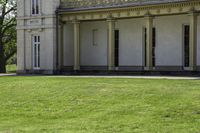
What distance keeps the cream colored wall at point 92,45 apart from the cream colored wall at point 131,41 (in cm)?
155

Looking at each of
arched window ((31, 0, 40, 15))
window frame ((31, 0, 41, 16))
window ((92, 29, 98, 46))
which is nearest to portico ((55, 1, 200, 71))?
window ((92, 29, 98, 46))

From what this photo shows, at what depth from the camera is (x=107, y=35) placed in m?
39.9

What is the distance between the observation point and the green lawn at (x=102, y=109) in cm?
1326

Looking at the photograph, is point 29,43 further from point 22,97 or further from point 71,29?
point 22,97

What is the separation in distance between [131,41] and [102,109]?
76.1ft

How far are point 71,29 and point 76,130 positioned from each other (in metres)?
29.1

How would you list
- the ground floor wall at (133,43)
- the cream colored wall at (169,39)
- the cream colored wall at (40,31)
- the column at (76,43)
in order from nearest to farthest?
the cream colored wall at (169,39) → the ground floor wall at (133,43) → the column at (76,43) → the cream colored wall at (40,31)

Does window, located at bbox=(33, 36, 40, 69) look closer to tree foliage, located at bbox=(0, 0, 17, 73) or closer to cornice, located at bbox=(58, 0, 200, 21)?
cornice, located at bbox=(58, 0, 200, 21)

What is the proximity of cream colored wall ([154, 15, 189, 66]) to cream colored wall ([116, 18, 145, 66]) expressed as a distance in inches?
59.3

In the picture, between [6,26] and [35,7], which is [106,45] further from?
[6,26]

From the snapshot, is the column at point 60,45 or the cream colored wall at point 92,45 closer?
the column at point 60,45

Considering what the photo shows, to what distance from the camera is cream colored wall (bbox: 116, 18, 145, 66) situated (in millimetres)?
38406

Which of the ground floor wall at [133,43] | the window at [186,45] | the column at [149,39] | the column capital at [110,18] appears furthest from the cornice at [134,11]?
the window at [186,45]

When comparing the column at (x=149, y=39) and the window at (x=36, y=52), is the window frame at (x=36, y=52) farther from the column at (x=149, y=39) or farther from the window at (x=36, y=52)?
the column at (x=149, y=39)
